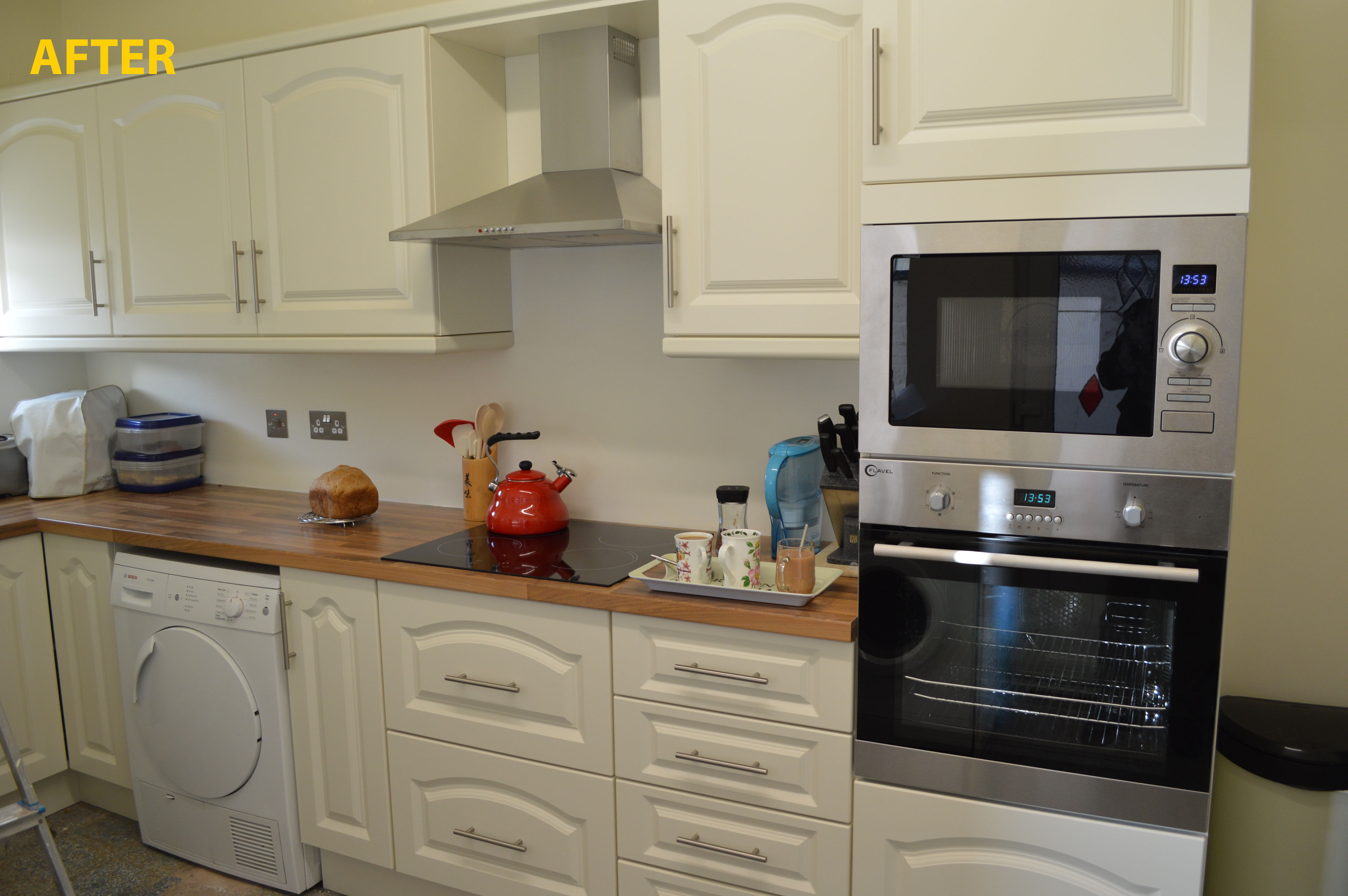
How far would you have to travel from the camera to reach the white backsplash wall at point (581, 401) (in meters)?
2.35

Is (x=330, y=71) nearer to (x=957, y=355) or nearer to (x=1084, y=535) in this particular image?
(x=957, y=355)

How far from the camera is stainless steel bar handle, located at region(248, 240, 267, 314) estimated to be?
2564mm

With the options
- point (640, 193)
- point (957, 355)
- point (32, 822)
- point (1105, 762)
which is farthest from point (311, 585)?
point (1105, 762)

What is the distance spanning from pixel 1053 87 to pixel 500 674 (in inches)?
60.3

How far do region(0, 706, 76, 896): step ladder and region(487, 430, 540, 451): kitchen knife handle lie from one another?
1230 mm

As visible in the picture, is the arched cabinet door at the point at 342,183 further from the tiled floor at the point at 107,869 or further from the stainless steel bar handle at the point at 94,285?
the tiled floor at the point at 107,869

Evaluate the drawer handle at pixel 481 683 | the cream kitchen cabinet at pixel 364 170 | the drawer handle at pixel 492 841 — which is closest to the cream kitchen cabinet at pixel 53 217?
the cream kitchen cabinet at pixel 364 170

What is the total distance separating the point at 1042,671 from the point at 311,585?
5.31 ft

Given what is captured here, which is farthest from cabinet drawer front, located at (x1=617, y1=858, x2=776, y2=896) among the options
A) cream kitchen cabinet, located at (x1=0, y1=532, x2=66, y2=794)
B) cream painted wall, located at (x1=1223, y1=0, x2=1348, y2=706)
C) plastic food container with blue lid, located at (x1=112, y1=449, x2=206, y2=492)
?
plastic food container with blue lid, located at (x1=112, y1=449, x2=206, y2=492)

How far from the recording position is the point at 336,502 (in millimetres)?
2564

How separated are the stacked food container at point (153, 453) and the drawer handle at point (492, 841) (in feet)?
5.42

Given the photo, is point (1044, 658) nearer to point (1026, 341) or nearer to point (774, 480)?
point (1026, 341)

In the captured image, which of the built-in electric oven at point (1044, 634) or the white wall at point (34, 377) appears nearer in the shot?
the built-in electric oven at point (1044, 634)

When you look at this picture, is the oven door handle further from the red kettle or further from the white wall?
the white wall
